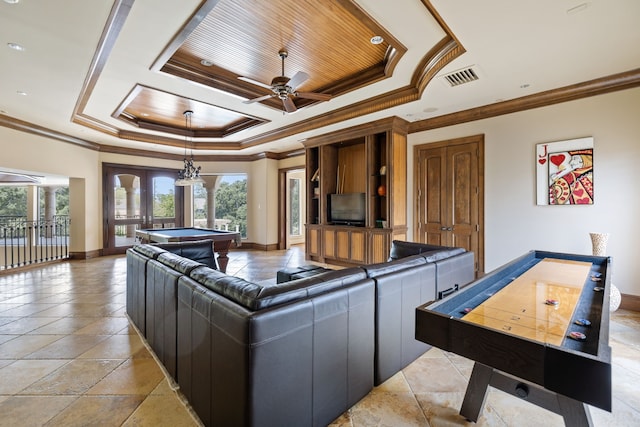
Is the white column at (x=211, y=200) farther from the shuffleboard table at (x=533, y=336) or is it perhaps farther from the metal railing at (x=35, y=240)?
the shuffleboard table at (x=533, y=336)

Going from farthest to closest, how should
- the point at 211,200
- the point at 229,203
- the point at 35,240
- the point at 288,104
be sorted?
the point at 229,203 → the point at 211,200 → the point at 35,240 → the point at 288,104

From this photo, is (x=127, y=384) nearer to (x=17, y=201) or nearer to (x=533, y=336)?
(x=533, y=336)

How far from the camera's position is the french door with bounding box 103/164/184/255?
297 inches

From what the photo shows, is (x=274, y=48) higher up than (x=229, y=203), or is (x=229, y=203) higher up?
(x=274, y=48)

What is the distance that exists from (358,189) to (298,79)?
3.48 meters

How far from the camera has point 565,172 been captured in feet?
13.2

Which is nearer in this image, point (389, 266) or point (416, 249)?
point (389, 266)

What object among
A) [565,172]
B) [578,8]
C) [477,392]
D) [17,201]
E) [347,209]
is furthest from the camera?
[17,201]

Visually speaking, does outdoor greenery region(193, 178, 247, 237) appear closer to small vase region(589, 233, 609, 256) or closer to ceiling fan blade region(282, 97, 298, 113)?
ceiling fan blade region(282, 97, 298, 113)

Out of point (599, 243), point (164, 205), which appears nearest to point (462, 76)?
point (599, 243)

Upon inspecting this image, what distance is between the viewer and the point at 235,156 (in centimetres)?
877

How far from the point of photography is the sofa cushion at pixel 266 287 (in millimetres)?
1444

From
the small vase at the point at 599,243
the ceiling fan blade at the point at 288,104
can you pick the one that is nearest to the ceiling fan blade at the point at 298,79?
the ceiling fan blade at the point at 288,104

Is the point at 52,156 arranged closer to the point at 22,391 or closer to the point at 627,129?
the point at 22,391
